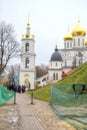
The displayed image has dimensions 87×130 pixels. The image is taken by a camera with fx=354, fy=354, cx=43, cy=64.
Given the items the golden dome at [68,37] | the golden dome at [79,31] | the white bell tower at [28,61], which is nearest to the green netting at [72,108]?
the white bell tower at [28,61]

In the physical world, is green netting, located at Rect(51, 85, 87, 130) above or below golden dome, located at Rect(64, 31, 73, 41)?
below

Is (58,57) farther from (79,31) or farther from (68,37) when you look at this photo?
(79,31)

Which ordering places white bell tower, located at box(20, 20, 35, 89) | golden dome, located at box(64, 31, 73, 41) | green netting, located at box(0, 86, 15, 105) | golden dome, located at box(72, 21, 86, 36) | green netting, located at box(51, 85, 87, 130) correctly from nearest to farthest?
green netting, located at box(51, 85, 87, 130), green netting, located at box(0, 86, 15, 105), white bell tower, located at box(20, 20, 35, 89), golden dome, located at box(72, 21, 86, 36), golden dome, located at box(64, 31, 73, 41)

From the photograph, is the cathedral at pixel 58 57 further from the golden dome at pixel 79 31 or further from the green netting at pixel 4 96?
the green netting at pixel 4 96

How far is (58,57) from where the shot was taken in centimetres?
9050

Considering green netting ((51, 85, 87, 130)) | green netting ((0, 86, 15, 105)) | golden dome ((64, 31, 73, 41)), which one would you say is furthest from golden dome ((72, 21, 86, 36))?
green netting ((51, 85, 87, 130))

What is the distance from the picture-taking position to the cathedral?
3191 inches

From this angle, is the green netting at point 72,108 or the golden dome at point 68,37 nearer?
the green netting at point 72,108

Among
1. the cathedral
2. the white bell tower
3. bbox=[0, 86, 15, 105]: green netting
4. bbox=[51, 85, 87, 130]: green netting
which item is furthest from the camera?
the cathedral

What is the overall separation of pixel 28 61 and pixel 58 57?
1197 cm

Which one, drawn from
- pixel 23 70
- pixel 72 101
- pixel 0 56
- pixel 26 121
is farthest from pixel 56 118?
pixel 23 70

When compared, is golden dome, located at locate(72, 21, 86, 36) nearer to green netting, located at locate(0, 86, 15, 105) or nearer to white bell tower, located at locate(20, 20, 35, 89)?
white bell tower, located at locate(20, 20, 35, 89)

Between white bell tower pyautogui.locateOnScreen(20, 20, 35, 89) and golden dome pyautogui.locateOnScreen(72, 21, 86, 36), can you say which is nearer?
white bell tower pyautogui.locateOnScreen(20, 20, 35, 89)

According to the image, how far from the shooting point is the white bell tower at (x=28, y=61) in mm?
80562
